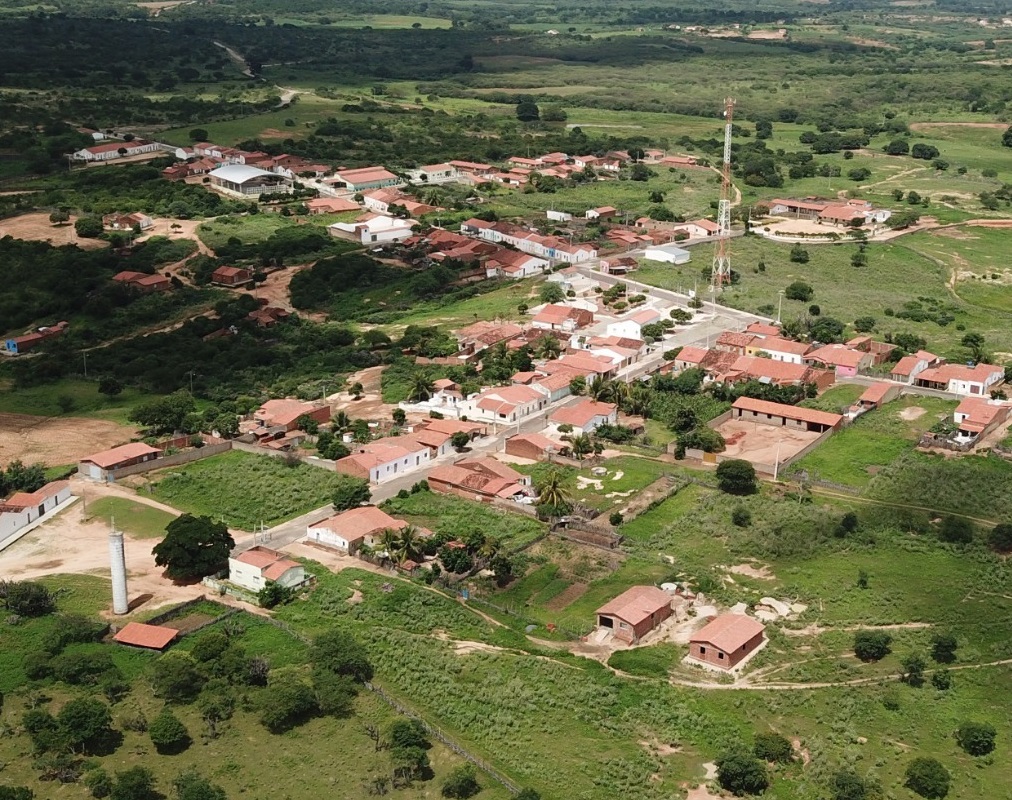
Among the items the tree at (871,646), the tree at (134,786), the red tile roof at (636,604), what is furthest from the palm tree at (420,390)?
the tree at (134,786)

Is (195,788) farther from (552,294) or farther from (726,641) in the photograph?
(552,294)

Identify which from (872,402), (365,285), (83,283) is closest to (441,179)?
(365,285)

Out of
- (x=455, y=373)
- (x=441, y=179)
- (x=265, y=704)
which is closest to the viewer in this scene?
(x=265, y=704)

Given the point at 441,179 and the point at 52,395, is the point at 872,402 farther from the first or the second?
the point at 441,179

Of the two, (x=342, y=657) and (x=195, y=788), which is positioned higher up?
(x=342, y=657)

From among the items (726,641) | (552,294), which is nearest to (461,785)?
(726,641)

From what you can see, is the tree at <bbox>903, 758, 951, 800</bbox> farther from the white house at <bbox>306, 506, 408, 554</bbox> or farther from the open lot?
the open lot

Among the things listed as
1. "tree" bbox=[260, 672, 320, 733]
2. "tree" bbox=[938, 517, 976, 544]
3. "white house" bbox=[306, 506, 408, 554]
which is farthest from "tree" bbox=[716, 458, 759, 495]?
"tree" bbox=[260, 672, 320, 733]
